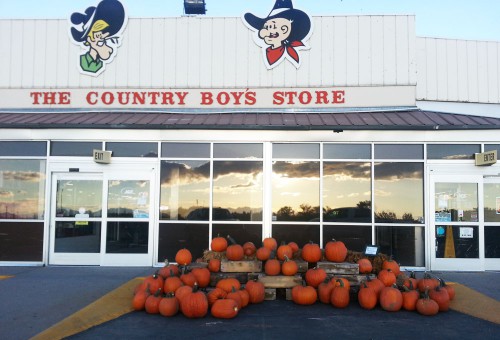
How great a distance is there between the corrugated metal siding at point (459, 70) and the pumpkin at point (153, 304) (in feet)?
30.5

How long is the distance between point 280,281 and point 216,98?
20.0 ft

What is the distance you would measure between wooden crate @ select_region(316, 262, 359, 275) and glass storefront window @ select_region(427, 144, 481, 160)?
4529mm

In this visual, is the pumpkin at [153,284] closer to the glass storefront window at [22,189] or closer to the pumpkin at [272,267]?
the pumpkin at [272,267]

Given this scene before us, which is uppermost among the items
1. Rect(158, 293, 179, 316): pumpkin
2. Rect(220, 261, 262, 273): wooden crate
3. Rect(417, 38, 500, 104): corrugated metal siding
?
Rect(417, 38, 500, 104): corrugated metal siding

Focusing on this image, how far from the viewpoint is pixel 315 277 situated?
739 cm

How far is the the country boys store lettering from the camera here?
11.8 m

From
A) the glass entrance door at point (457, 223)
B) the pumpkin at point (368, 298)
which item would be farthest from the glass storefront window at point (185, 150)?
the glass entrance door at point (457, 223)

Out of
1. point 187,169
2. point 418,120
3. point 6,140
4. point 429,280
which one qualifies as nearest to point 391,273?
point 429,280

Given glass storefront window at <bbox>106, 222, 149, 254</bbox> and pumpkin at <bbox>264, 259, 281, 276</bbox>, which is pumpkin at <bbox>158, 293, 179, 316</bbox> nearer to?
pumpkin at <bbox>264, 259, 281, 276</bbox>

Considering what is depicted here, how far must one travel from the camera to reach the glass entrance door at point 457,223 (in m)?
10.5

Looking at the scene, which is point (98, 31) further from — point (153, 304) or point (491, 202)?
point (491, 202)

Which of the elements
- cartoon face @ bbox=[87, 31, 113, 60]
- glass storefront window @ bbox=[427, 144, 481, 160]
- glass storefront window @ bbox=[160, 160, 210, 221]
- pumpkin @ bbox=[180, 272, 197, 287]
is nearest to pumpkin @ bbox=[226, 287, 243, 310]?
pumpkin @ bbox=[180, 272, 197, 287]

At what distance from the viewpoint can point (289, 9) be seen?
40.1 feet

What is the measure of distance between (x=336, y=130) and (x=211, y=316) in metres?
5.59
